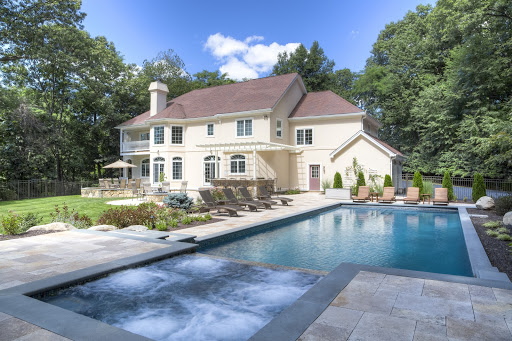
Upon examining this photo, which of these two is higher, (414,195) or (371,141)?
(371,141)

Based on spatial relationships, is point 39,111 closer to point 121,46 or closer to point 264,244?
point 121,46

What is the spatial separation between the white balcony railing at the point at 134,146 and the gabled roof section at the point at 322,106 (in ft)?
43.9

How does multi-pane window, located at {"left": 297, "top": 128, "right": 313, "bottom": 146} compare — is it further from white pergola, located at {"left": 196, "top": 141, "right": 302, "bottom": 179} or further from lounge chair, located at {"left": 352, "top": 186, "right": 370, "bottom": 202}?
lounge chair, located at {"left": 352, "top": 186, "right": 370, "bottom": 202}

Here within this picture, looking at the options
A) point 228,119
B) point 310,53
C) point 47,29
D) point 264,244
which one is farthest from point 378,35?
point 264,244

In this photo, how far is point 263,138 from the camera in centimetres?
2447

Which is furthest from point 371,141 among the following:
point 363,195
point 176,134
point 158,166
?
point 158,166

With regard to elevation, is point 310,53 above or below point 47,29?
above

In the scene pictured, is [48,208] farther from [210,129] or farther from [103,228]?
[210,129]

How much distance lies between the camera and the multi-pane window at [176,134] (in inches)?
1113

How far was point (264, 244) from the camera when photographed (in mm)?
9016

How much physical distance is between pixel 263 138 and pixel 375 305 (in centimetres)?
2098

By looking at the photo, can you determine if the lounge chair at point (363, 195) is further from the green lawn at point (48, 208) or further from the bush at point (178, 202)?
the green lawn at point (48, 208)

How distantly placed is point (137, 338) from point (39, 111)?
3044 centimetres

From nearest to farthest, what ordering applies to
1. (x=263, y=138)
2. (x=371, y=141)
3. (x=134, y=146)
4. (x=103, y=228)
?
1. (x=103, y=228)
2. (x=371, y=141)
3. (x=263, y=138)
4. (x=134, y=146)
